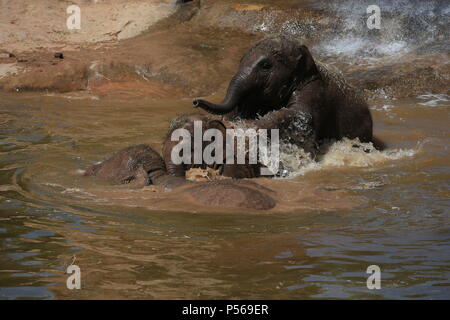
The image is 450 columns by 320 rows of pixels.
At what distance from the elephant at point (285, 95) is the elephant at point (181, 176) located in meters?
1.06

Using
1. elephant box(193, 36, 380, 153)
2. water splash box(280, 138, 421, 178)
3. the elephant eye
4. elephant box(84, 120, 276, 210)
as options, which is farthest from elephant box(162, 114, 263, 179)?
the elephant eye

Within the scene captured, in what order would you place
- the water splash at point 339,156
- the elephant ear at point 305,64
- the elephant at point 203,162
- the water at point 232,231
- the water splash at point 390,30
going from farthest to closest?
the water splash at point 390,30 < the elephant ear at point 305,64 < the water splash at point 339,156 < the elephant at point 203,162 < the water at point 232,231

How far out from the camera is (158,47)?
1594 centimetres

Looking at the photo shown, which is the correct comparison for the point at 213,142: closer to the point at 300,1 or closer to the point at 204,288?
the point at 204,288

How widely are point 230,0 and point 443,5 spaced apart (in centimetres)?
452

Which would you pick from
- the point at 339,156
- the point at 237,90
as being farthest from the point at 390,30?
the point at 237,90

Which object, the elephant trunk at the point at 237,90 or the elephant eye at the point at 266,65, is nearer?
the elephant trunk at the point at 237,90

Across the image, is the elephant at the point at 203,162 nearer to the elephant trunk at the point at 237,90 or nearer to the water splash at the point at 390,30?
the elephant trunk at the point at 237,90

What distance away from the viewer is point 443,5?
652 inches

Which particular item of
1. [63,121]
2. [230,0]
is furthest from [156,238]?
[230,0]

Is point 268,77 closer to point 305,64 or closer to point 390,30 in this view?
point 305,64

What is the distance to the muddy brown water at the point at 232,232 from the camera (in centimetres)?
570

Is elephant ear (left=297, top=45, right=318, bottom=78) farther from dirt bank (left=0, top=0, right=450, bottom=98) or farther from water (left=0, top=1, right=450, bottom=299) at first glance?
dirt bank (left=0, top=0, right=450, bottom=98)

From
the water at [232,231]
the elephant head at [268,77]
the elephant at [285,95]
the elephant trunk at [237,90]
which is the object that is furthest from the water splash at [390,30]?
the elephant trunk at [237,90]
